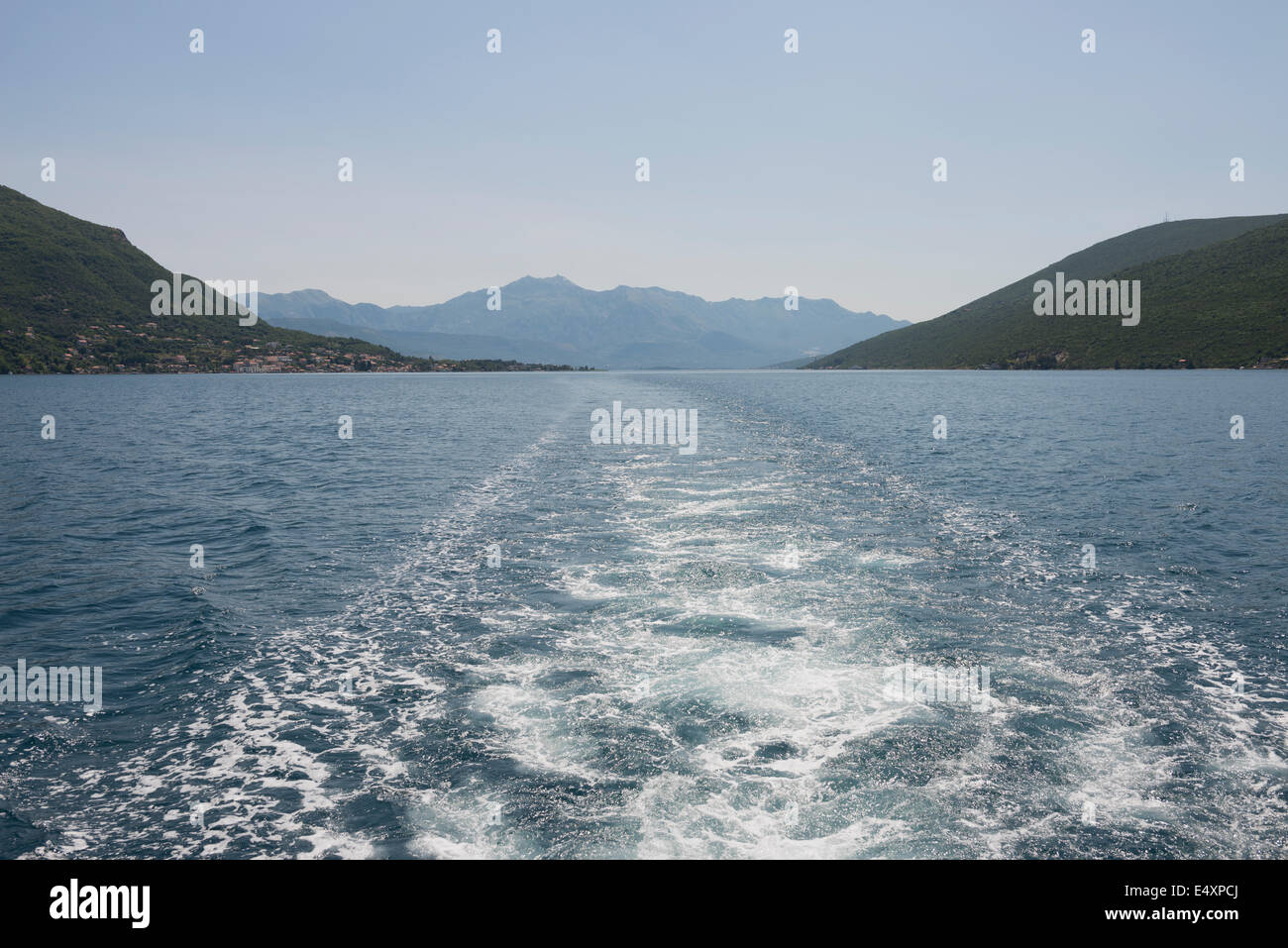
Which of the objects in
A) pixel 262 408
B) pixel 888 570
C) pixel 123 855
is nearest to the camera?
pixel 123 855

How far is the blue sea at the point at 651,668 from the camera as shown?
9.59m

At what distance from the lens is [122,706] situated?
13102 millimetres

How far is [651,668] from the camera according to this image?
14.8 metres

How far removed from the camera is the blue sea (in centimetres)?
959

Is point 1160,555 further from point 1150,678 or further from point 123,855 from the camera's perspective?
point 123,855
